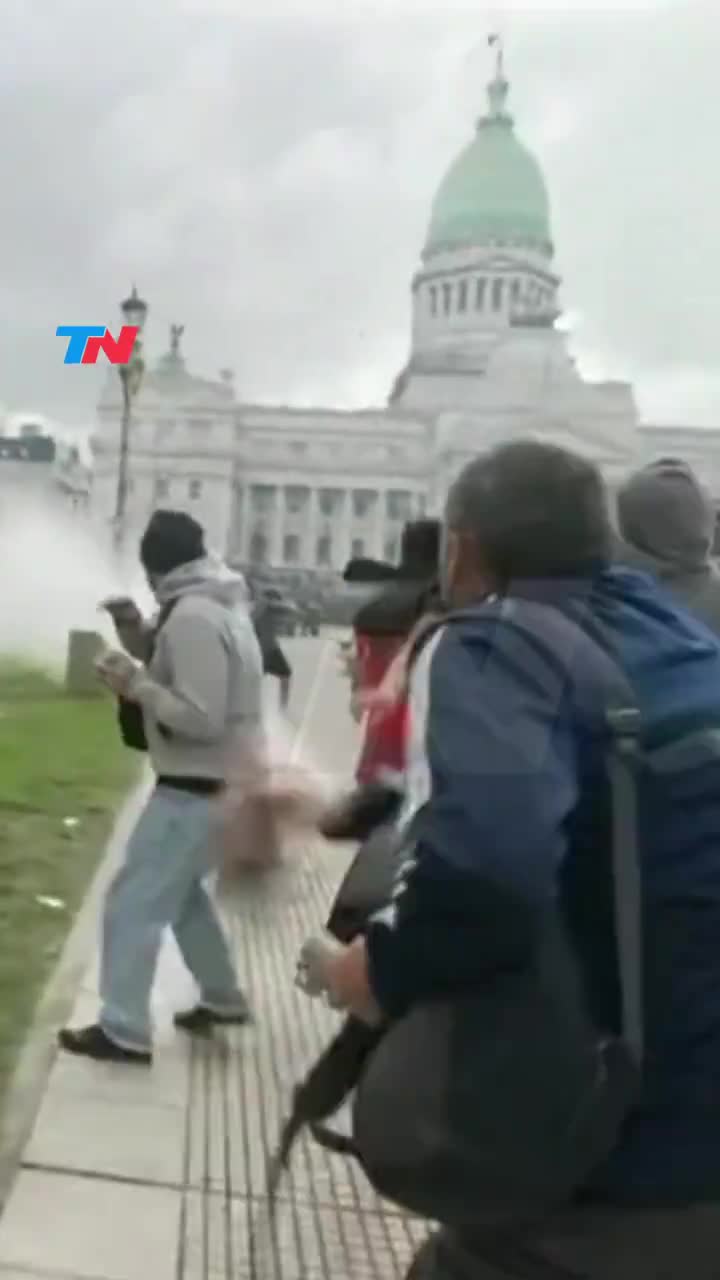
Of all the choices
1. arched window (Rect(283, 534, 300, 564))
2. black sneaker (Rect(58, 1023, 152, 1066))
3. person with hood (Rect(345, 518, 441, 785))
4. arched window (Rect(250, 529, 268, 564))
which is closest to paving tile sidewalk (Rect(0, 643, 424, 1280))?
black sneaker (Rect(58, 1023, 152, 1066))

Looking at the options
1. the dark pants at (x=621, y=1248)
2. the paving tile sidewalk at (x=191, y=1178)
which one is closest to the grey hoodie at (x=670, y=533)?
the paving tile sidewalk at (x=191, y=1178)

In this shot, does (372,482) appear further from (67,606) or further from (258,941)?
(258,941)

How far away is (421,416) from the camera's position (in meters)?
122

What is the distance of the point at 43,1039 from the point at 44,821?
5.29m

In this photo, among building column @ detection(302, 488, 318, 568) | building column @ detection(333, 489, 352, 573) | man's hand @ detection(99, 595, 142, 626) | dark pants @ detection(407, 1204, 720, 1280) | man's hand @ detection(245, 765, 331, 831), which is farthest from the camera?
building column @ detection(302, 488, 318, 568)

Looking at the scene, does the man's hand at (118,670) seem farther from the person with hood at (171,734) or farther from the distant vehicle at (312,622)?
the distant vehicle at (312,622)

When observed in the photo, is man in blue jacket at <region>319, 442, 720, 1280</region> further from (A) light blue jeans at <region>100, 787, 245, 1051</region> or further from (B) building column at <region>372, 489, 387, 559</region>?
(B) building column at <region>372, 489, 387, 559</region>

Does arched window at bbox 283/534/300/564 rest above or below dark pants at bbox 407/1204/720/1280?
below

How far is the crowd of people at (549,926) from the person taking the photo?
2146 millimetres

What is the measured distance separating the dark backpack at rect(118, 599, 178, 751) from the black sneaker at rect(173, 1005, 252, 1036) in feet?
3.10

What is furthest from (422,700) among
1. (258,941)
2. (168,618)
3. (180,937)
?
(258,941)

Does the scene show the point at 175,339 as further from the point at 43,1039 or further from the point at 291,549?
the point at 43,1039

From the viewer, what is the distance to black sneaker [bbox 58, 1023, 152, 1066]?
618 cm

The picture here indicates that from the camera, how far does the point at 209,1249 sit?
4.62 metres
